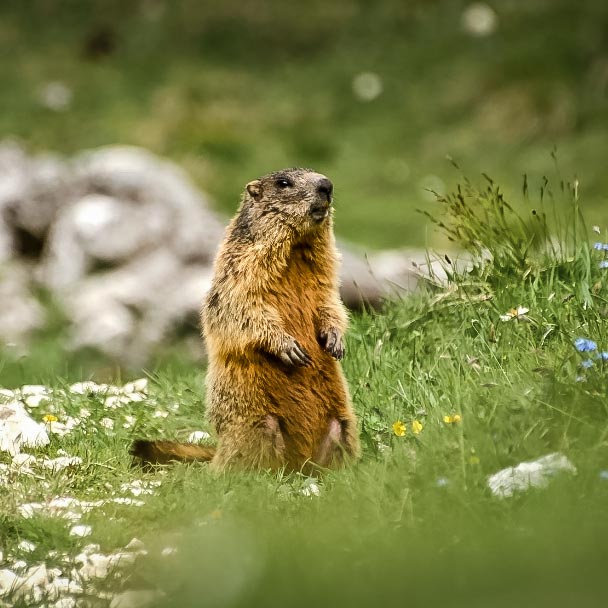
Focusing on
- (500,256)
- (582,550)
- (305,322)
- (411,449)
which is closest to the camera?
(582,550)

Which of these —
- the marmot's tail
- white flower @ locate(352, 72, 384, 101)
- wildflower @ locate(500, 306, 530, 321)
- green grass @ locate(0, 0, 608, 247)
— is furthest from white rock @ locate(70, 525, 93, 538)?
white flower @ locate(352, 72, 384, 101)

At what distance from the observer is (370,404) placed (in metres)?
5.64

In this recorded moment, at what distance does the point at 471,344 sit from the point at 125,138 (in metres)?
Answer: 10.5

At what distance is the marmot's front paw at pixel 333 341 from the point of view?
5.16 meters

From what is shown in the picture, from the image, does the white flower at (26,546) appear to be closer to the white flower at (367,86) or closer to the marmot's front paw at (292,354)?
the marmot's front paw at (292,354)

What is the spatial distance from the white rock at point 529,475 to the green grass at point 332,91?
845cm

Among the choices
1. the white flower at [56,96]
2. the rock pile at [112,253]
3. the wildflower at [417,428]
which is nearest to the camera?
the wildflower at [417,428]

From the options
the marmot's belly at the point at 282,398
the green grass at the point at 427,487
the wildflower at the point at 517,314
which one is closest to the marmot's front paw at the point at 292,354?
the marmot's belly at the point at 282,398

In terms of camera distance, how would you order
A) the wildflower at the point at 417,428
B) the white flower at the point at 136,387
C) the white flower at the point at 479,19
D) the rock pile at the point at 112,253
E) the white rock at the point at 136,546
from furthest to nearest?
the white flower at the point at 479,19, the rock pile at the point at 112,253, the white flower at the point at 136,387, the wildflower at the point at 417,428, the white rock at the point at 136,546

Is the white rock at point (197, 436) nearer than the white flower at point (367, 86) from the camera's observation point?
Yes

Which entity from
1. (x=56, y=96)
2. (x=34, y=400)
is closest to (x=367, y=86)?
(x=56, y=96)

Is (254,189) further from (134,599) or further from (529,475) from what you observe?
(134,599)

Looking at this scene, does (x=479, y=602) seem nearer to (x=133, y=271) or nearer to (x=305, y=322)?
(x=305, y=322)

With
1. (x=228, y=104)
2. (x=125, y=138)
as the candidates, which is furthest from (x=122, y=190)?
(x=228, y=104)
